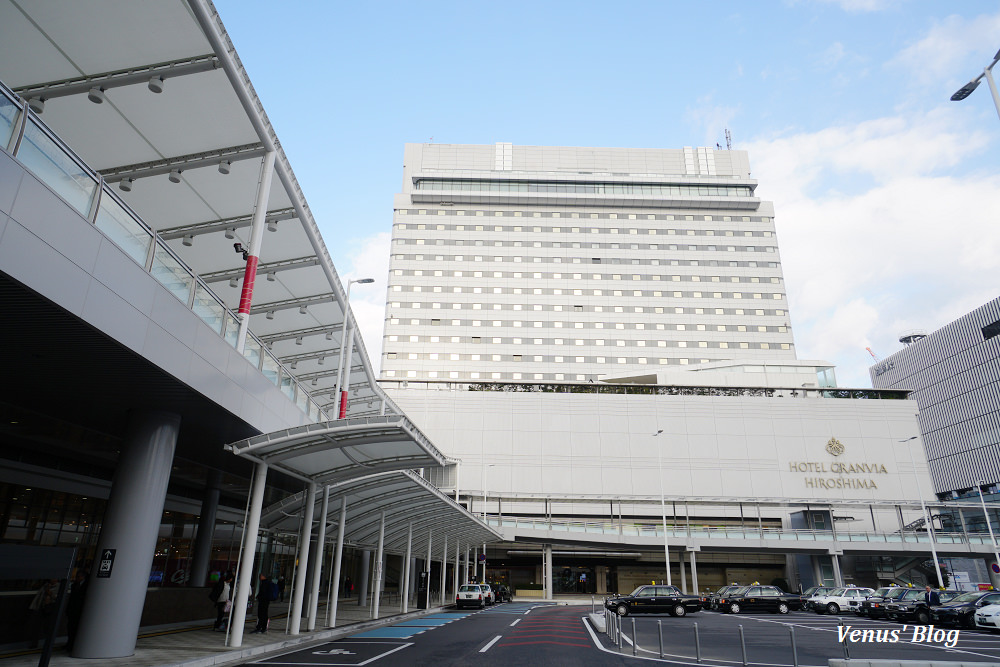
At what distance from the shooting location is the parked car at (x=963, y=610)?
21062mm

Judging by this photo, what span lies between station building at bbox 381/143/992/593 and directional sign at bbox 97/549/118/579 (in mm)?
29610

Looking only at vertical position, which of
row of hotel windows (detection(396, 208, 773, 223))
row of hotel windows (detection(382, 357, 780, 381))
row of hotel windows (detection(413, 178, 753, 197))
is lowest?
row of hotel windows (detection(382, 357, 780, 381))

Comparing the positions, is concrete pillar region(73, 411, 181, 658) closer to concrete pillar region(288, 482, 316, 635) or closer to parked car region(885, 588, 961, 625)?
concrete pillar region(288, 482, 316, 635)

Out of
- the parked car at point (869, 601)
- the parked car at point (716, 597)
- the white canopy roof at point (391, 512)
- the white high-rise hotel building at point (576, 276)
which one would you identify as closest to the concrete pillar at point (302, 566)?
the white canopy roof at point (391, 512)

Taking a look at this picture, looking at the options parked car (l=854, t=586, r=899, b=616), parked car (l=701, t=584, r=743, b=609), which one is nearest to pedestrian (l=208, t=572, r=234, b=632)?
parked car (l=701, t=584, r=743, b=609)

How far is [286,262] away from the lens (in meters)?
19.6

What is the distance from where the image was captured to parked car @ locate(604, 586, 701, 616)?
89.0 ft

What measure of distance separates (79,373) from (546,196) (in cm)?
7600

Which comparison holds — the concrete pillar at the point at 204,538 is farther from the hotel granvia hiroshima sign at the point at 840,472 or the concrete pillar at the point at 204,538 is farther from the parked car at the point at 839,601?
the hotel granvia hiroshima sign at the point at 840,472

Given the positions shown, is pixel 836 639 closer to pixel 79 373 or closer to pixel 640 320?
pixel 79 373

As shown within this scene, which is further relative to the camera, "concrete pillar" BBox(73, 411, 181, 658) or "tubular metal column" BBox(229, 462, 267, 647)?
"tubular metal column" BBox(229, 462, 267, 647)

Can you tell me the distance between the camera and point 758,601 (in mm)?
31734

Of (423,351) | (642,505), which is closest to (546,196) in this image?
(423,351)

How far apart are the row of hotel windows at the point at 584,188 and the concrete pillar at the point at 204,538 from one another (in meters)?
66.7
